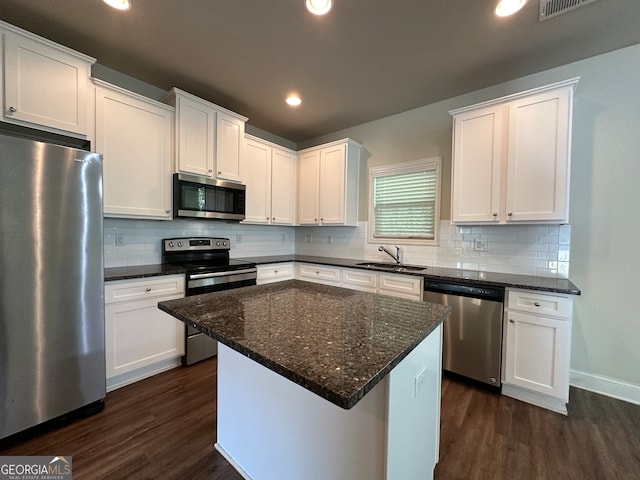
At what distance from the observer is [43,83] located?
1.85 metres

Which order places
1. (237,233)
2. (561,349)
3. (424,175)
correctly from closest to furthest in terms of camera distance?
(561,349) → (424,175) → (237,233)

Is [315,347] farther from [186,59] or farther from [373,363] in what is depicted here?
[186,59]

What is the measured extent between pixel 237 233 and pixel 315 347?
3.02 metres

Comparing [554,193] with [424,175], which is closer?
[554,193]

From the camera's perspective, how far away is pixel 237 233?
3637 millimetres

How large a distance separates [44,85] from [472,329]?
12.2ft

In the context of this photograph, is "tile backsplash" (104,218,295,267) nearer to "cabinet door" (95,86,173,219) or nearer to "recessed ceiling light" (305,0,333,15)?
"cabinet door" (95,86,173,219)

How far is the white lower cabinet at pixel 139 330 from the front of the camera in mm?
2068

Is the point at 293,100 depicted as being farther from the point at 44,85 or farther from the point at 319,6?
the point at 44,85

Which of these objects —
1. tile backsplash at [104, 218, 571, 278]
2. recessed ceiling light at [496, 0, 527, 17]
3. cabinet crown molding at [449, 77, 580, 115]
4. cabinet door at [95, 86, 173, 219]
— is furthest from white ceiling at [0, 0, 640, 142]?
tile backsplash at [104, 218, 571, 278]

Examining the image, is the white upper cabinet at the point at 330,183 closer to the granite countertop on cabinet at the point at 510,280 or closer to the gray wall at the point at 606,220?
the granite countertop on cabinet at the point at 510,280

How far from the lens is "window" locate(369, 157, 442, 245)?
3.11 metres

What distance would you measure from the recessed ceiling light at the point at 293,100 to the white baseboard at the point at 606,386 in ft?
12.1

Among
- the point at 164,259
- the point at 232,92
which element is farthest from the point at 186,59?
the point at 164,259
